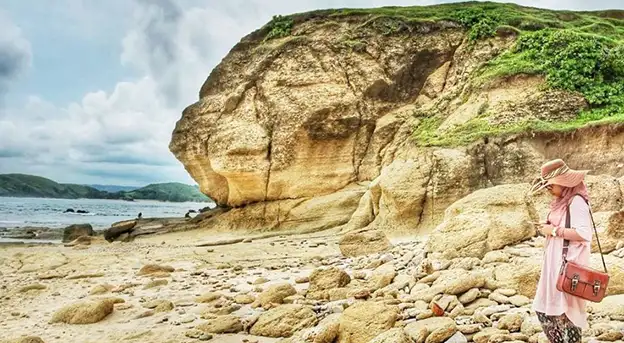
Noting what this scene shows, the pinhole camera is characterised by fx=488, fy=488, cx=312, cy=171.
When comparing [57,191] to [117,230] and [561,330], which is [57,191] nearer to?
[117,230]

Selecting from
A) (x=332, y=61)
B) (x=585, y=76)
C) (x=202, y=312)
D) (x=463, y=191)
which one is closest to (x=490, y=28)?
(x=585, y=76)

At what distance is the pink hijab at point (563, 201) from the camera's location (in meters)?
4.59

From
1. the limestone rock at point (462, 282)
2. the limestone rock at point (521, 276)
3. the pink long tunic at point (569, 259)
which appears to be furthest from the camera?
the limestone rock at point (462, 282)

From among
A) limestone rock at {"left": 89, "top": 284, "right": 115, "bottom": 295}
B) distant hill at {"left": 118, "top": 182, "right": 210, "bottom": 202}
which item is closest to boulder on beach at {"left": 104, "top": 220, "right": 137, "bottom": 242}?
limestone rock at {"left": 89, "top": 284, "right": 115, "bottom": 295}

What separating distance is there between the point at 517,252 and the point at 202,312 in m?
5.67

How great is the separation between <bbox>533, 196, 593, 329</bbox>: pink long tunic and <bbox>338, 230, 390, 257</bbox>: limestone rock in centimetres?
790

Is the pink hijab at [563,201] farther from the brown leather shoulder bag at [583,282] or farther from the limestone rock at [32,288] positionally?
the limestone rock at [32,288]

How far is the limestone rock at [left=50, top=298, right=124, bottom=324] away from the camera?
8.61m

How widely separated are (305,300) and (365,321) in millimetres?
2399

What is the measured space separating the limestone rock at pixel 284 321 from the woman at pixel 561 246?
12.0ft

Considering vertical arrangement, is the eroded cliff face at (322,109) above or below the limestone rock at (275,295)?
above

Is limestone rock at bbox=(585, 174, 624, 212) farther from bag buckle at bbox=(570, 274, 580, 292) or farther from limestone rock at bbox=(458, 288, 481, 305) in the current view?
bag buckle at bbox=(570, 274, 580, 292)

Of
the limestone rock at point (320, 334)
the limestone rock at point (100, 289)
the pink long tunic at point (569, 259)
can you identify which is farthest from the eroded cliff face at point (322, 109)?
the pink long tunic at point (569, 259)

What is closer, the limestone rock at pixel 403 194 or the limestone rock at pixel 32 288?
the limestone rock at pixel 32 288
